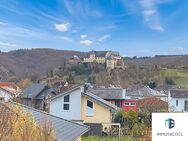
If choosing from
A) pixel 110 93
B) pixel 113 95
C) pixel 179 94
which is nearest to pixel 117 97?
pixel 113 95

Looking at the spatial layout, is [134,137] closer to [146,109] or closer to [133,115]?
[133,115]

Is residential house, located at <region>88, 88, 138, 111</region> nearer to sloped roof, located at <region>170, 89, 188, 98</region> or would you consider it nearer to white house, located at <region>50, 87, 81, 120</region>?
sloped roof, located at <region>170, 89, 188, 98</region>

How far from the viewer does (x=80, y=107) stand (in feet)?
83.1

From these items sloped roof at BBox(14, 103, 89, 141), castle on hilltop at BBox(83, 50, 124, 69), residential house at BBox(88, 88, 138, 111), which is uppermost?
castle on hilltop at BBox(83, 50, 124, 69)

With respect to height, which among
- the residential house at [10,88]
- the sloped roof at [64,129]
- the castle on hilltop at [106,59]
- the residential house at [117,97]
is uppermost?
the castle on hilltop at [106,59]

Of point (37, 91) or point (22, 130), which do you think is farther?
point (37, 91)

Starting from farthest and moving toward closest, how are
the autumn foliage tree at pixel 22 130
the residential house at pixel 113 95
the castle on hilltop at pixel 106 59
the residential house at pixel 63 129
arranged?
the castle on hilltop at pixel 106 59
the residential house at pixel 113 95
the residential house at pixel 63 129
the autumn foliage tree at pixel 22 130

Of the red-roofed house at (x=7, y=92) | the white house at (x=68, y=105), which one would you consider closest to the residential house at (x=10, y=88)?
the red-roofed house at (x=7, y=92)

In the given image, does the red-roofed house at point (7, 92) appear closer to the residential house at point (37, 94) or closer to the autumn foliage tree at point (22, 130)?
the residential house at point (37, 94)

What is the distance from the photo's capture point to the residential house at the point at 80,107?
82.8 feet

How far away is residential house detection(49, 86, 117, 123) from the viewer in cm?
2523

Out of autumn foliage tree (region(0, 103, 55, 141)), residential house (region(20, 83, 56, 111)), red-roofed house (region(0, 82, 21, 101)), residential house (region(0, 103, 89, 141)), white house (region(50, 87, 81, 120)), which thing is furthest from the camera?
residential house (region(20, 83, 56, 111))

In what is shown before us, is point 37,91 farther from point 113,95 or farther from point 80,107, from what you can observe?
point 80,107

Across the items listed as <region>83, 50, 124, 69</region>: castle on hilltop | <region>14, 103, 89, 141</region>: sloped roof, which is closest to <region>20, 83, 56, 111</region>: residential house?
<region>14, 103, 89, 141</region>: sloped roof
